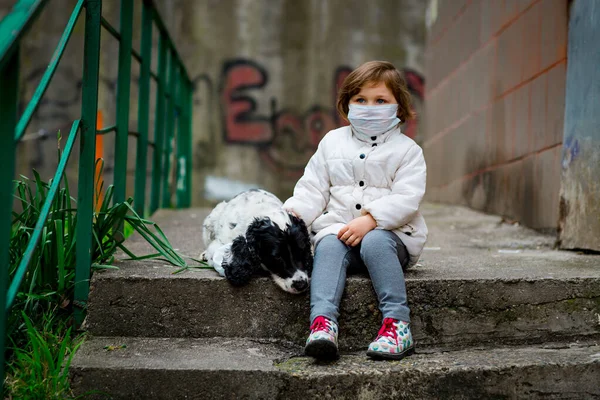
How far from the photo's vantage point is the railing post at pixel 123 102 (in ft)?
10.2

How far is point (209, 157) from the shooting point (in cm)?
881

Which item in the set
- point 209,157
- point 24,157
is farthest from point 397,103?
point 24,157

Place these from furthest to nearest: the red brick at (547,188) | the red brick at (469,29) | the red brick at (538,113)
Answer: the red brick at (469,29)
the red brick at (538,113)
the red brick at (547,188)

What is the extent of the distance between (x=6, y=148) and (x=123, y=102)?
1.52 m

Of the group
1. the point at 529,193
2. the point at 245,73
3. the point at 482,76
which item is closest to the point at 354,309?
the point at 529,193

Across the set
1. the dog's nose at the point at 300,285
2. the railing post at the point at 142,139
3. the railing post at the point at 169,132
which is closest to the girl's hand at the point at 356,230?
the dog's nose at the point at 300,285

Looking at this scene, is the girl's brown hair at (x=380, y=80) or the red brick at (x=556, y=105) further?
the red brick at (x=556, y=105)

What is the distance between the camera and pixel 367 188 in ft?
8.70

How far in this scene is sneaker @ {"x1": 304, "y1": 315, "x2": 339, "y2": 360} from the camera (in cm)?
220

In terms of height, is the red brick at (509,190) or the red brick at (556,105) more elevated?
the red brick at (556,105)

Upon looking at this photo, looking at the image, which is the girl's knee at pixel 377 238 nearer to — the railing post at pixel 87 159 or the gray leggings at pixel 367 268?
the gray leggings at pixel 367 268

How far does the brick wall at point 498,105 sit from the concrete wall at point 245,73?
1866mm

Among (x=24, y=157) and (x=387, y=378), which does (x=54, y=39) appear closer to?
(x=24, y=157)

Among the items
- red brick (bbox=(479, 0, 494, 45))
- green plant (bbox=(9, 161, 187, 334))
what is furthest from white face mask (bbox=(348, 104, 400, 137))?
red brick (bbox=(479, 0, 494, 45))
